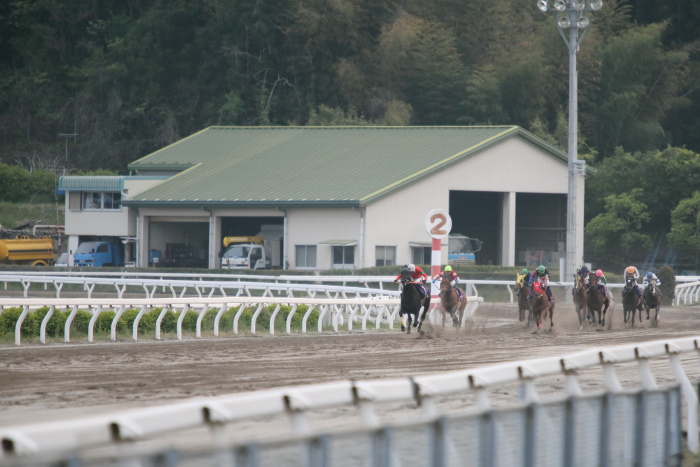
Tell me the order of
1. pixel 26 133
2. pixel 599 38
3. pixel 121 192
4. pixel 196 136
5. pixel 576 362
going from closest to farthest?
pixel 576 362
pixel 121 192
pixel 196 136
pixel 599 38
pixel 26 133

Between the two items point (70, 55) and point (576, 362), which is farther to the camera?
point (70, 55)

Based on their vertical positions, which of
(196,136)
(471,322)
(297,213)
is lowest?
(471,322)

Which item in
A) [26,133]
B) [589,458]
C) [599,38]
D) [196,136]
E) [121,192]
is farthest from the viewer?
[26,133]

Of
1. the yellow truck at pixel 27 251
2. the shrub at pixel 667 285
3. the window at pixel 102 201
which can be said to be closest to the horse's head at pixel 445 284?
the shrub at pixel 667 285

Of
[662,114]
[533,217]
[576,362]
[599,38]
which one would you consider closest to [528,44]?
[599,38]

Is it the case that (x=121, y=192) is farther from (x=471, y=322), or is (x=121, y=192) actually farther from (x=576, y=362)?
(x=576, y=362)

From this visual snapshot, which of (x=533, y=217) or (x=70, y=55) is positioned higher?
(x=70, y=55)

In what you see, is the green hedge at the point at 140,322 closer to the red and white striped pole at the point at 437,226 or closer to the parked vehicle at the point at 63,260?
the red and white striped pole at the point at 437,226

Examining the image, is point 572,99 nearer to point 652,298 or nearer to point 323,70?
point 652,298

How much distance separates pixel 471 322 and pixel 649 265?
86.0ft

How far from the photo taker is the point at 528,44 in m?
62.9

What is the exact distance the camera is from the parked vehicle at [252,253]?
136ft

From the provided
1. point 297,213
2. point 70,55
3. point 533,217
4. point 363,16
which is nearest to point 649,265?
point 533,217

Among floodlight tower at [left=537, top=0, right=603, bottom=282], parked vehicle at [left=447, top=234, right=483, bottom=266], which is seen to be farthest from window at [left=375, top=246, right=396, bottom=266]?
floodlight tower at [left=537, top=0, right=603, bottom=282]
